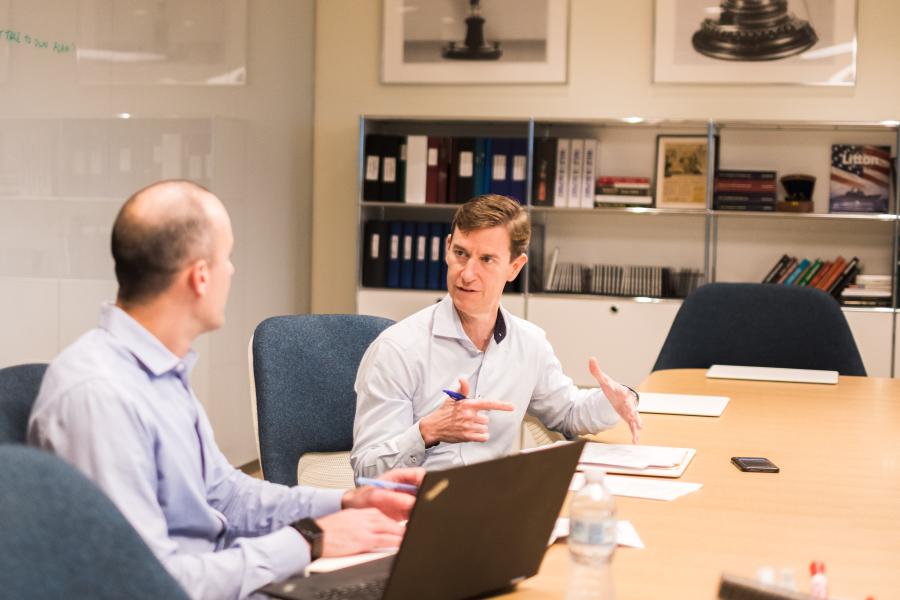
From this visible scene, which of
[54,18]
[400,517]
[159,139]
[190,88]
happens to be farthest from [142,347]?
[190,88]

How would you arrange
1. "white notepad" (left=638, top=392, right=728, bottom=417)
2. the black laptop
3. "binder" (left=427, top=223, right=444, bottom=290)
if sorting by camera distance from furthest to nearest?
"binder" (left=427, top=223, right=444, bottom=290)
"white notepad" (left=638, top=392, right=728, bottom=417)
the black laptop

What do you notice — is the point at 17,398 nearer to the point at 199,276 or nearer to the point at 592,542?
the point at 199,276

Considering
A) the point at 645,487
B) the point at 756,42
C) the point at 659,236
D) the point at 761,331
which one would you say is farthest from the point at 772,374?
the point at 756,42

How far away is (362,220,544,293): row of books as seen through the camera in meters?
5.36

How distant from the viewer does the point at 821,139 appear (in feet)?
17.5

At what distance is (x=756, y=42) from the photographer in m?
5.34

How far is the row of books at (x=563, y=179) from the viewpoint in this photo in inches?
207

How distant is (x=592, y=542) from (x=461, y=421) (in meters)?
0.69

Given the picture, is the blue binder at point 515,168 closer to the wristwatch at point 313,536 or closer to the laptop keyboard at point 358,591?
the wristwatch at point 313,536

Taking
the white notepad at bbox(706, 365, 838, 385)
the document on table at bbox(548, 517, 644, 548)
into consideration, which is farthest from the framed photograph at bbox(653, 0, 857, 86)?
the document on table at bbox(548, 517, 644, 548)

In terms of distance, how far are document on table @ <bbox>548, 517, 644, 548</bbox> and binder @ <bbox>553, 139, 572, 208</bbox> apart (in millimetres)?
3666

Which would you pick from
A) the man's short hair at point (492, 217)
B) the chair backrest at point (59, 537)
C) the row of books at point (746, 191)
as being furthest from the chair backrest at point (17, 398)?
the row of books at point (746, 191)

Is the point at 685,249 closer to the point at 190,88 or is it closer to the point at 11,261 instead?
the point at 190,88

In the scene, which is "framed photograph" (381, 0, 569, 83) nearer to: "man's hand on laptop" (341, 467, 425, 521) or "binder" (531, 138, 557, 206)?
"binder" (531, 138, 557, 206)
